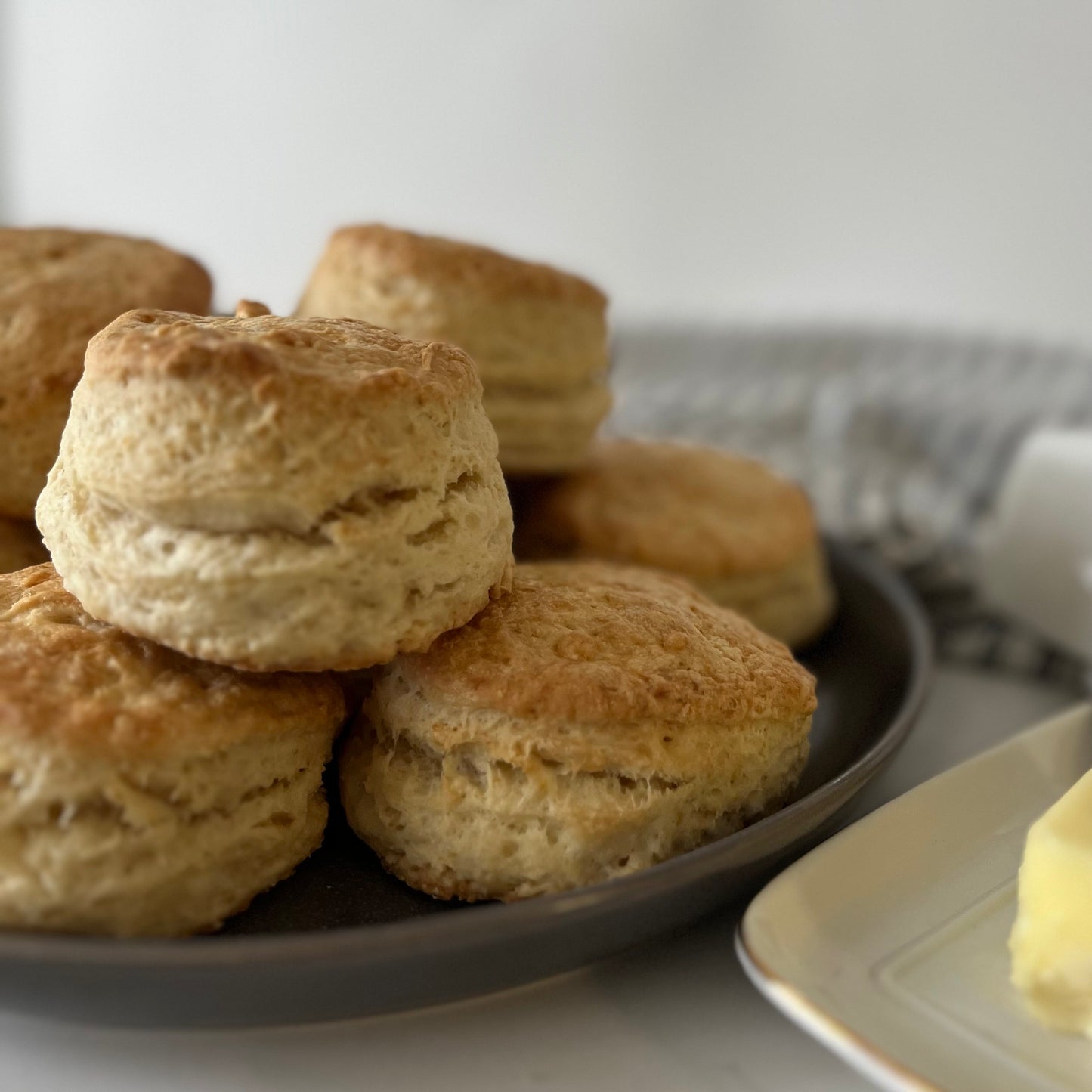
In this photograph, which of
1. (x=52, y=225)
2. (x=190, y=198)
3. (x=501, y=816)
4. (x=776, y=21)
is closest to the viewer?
(x=501, y=816)

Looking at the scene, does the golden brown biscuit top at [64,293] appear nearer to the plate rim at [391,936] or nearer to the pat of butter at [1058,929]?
the plate rim at [391,936]

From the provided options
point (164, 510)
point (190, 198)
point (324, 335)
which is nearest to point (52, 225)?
point (324, 335)

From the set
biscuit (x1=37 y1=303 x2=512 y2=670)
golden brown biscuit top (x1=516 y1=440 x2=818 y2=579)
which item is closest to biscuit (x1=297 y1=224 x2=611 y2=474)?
golden brown biscuit top (x1=516 y1=440 x2=818 y2=579)

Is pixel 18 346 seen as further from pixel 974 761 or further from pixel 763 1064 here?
pixel 974 761

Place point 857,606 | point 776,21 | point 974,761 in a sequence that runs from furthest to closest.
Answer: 1. point 776,21
2. point 857,606
3. point 974,761

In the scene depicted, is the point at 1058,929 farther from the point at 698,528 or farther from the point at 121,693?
the point at 698,528

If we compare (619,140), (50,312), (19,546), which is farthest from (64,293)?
(619,140)

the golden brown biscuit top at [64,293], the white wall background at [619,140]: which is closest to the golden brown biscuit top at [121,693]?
the golden brown biscuit top at [64,293]
